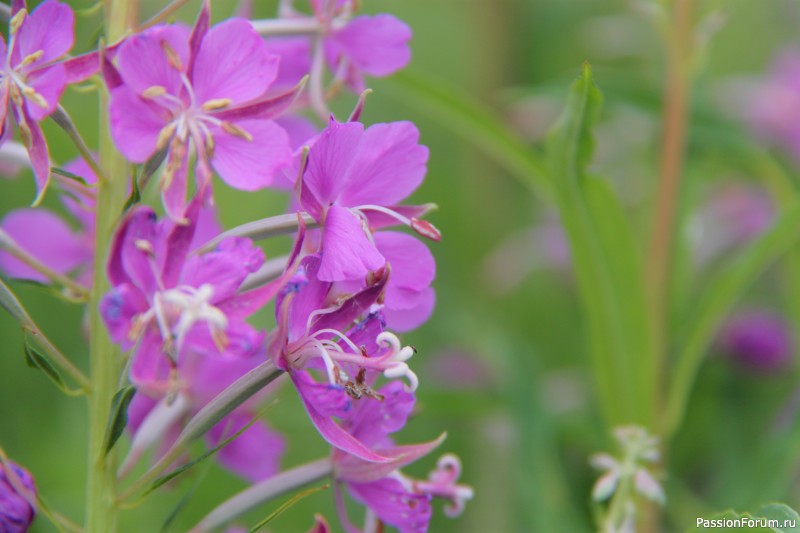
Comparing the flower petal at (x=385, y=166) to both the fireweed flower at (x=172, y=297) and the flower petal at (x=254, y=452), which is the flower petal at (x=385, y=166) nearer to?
the fireweed flower at (x=172, y=297)

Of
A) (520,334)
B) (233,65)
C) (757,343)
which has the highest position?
(233,65)

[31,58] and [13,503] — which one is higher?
[31,58]

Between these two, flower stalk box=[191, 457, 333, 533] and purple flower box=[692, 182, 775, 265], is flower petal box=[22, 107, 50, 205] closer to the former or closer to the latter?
flower stalk box=[191, 457, 333, 533]

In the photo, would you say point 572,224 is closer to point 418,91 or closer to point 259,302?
point 418,91

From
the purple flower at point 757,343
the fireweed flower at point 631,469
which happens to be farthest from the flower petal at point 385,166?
the purple flower at point 757,343

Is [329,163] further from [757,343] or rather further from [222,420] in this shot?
[757,343]

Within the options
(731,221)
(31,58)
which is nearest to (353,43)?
(31,58)
